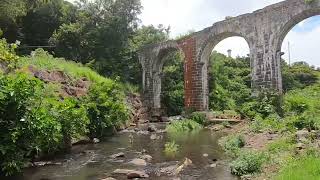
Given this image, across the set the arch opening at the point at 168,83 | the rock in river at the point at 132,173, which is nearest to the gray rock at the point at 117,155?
the rock in river at the point at 132,173

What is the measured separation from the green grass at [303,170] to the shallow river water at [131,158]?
59.6 inches

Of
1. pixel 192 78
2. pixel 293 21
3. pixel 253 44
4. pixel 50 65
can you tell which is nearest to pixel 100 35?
pixel 192 78

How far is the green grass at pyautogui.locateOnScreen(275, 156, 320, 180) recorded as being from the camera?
595 centimetres

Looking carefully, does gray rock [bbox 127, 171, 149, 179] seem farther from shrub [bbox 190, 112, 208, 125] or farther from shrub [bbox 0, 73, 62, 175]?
shrub [bbox 190, 112, 208, 125]

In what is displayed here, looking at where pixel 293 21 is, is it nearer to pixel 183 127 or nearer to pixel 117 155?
pixel 183 127

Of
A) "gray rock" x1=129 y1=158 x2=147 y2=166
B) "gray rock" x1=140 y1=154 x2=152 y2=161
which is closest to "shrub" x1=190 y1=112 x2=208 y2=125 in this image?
"gray rock" x1=140 y1=154 x2=152 y2=161

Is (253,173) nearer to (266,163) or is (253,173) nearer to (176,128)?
(266,163)

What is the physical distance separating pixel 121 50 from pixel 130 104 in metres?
4.82

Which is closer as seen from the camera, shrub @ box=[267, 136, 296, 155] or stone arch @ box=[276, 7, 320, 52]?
shrub @ box=[267, 136, 296, 155]

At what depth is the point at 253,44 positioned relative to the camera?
784 inches

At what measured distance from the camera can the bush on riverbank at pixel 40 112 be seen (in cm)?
768

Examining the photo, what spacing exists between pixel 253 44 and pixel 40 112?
13684 mm

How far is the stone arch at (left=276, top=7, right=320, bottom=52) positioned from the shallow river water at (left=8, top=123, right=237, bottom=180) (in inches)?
269

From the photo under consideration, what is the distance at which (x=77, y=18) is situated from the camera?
94.9ft
